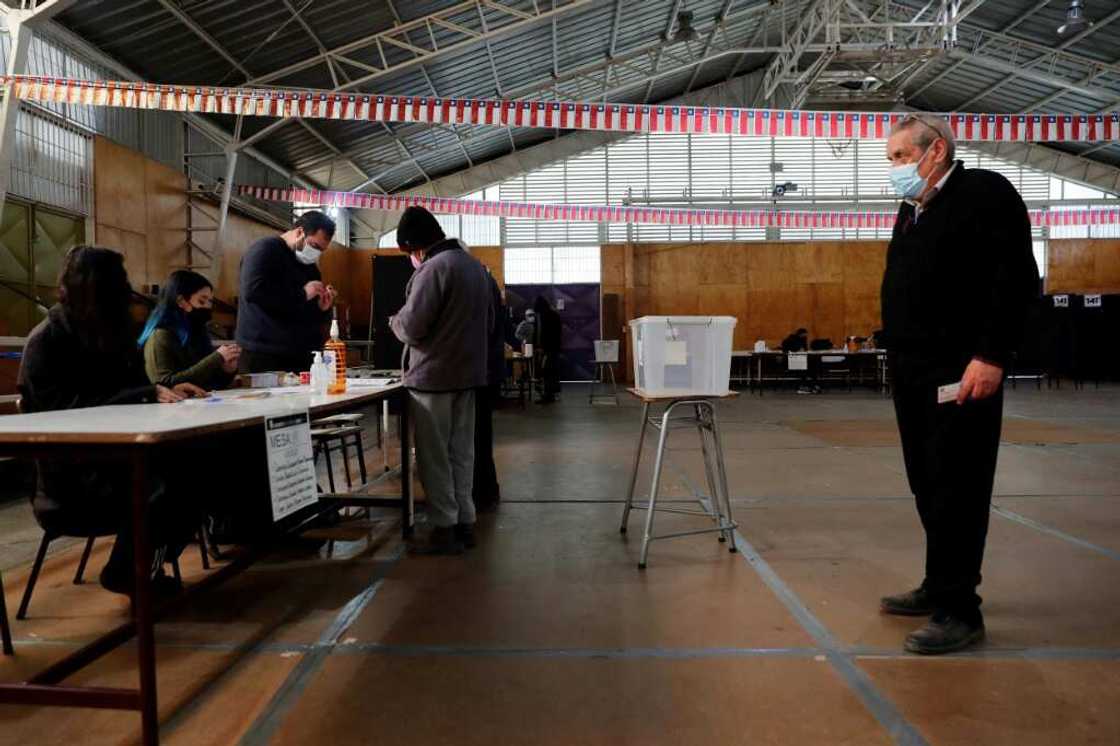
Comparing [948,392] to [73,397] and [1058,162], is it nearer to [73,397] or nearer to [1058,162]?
[73,397]

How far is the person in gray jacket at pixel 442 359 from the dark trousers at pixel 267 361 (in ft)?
2.28

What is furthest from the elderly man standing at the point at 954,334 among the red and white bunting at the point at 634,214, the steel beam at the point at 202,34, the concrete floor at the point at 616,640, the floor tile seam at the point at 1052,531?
the red and white bunting at the point at 634,214

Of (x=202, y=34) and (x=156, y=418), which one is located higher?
(x=202, y=34)

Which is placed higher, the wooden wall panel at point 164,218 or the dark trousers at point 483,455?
the wooden wall panel at point 164,218

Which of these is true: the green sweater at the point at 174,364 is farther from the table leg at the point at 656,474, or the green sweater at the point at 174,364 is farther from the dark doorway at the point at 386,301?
the dark doorway at the point at 386,301

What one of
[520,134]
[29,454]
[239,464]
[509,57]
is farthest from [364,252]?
[29,454]

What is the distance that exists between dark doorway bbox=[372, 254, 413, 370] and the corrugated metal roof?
4.35 m

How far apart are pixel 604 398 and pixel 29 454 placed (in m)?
10.1

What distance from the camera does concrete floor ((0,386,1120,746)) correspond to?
155 cm

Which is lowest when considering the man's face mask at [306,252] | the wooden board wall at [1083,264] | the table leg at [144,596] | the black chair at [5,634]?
the black chair at [5,634]

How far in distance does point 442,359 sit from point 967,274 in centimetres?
180

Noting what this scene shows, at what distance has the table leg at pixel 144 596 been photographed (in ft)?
4.49

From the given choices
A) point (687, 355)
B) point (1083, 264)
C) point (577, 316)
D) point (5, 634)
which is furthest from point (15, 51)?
point (1083, 264)

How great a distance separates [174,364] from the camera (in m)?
2.71
